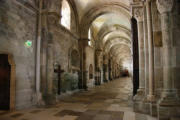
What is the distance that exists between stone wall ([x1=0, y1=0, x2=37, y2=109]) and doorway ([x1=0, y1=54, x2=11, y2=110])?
0.31m

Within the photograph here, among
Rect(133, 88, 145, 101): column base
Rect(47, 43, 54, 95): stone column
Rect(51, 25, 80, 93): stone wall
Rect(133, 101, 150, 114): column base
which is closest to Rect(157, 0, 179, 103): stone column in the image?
Rect(133, 101, 150, 114): column base

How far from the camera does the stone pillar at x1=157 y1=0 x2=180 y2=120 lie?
13.0 ft

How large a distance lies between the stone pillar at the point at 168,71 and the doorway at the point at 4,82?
5.38m

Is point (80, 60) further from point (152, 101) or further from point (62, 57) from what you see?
point (152, 101)

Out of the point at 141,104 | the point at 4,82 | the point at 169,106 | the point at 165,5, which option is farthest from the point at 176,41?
the point at 4,82

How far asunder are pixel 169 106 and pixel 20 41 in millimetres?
5812

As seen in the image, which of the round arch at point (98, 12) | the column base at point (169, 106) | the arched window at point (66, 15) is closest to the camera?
the column base at point (169, 106)

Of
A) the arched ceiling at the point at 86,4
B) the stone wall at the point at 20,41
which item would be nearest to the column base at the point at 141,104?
the stone wall at the point at 20,41

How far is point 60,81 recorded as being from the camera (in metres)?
8.59

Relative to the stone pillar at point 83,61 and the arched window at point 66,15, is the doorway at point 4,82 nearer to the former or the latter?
the arched window at point 66,15

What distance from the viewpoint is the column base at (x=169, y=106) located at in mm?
3945

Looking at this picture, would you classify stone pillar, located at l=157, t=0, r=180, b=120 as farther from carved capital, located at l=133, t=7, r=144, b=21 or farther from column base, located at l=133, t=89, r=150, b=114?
carved capital, located at l=133, t=7, r=144, b=21

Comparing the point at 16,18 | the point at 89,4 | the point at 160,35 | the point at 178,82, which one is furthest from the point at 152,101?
the point at 89,4

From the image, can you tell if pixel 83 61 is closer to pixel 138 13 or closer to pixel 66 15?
pixel 66 15
